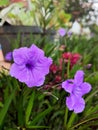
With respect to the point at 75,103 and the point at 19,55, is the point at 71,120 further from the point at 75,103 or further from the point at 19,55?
the point at 19,55

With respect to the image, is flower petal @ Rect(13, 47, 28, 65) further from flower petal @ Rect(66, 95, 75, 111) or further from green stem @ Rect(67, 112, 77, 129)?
green stem @ Rect(67, 112, 77, 129)

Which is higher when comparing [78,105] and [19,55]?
[19,55]

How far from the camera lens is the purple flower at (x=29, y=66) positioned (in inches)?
27.5

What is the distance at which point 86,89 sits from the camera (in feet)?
2.68

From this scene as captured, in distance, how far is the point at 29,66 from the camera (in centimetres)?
72

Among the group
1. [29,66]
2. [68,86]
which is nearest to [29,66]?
[29,66]

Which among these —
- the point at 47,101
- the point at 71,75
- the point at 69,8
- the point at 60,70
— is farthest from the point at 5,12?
the point at 69,8

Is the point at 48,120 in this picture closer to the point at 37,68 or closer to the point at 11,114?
the point at 11,114

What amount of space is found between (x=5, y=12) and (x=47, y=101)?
3.07 ft

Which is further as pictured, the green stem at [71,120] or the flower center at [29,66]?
the green stem at [71,120]

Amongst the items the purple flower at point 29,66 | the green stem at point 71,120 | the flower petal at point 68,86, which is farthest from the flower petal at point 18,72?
the green stem at point 71,120

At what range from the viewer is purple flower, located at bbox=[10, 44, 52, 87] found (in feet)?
2.29

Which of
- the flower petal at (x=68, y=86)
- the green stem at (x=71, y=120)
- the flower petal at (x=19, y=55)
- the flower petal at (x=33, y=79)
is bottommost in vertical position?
the green stem at (x=71, y=120)

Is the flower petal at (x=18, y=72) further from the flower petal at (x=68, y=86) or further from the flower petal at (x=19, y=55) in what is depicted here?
the flower petal at (x=68, y=86)
